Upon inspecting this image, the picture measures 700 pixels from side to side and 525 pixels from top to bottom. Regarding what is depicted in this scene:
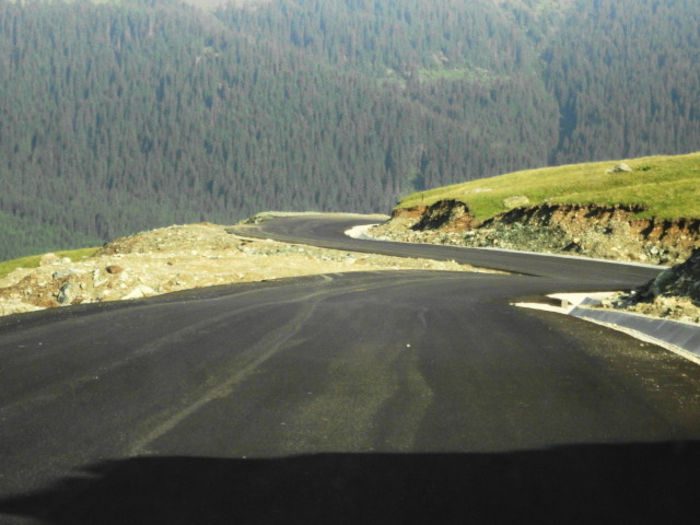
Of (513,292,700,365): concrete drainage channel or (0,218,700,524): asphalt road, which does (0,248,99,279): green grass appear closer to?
(513,292,700,365): concrete drainage channel

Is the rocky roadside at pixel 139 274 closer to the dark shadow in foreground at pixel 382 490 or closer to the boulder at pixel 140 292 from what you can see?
the boulder at pixel 140 292

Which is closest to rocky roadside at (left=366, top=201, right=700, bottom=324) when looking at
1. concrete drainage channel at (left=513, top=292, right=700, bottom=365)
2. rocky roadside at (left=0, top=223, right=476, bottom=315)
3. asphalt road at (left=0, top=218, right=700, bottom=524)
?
rocky roadside at (left=0, top=223, right=476, bottom=315)

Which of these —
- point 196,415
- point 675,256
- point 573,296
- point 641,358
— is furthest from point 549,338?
point 675,256

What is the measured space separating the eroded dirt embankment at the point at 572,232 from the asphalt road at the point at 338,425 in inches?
1203

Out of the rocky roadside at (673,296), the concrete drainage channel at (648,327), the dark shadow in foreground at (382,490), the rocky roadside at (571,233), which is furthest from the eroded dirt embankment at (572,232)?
the dark shadow in foreground at (382,490)

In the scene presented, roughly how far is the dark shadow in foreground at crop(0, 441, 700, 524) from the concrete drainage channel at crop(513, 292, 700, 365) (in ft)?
16.4

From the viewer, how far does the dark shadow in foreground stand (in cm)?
395

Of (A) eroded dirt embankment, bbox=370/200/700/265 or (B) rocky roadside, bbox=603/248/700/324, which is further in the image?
(A) eroded dirt embankment, bbox=370/200/700/265

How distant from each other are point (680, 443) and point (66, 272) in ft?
63.9

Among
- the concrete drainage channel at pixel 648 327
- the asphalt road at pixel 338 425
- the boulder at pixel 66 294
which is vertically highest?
the asphalt road at pixel 338 425

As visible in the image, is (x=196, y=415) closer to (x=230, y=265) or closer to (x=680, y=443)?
(x=680, y=443)

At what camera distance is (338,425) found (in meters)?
5.59

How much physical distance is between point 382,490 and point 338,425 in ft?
4.46

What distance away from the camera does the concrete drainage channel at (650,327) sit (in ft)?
32.0
